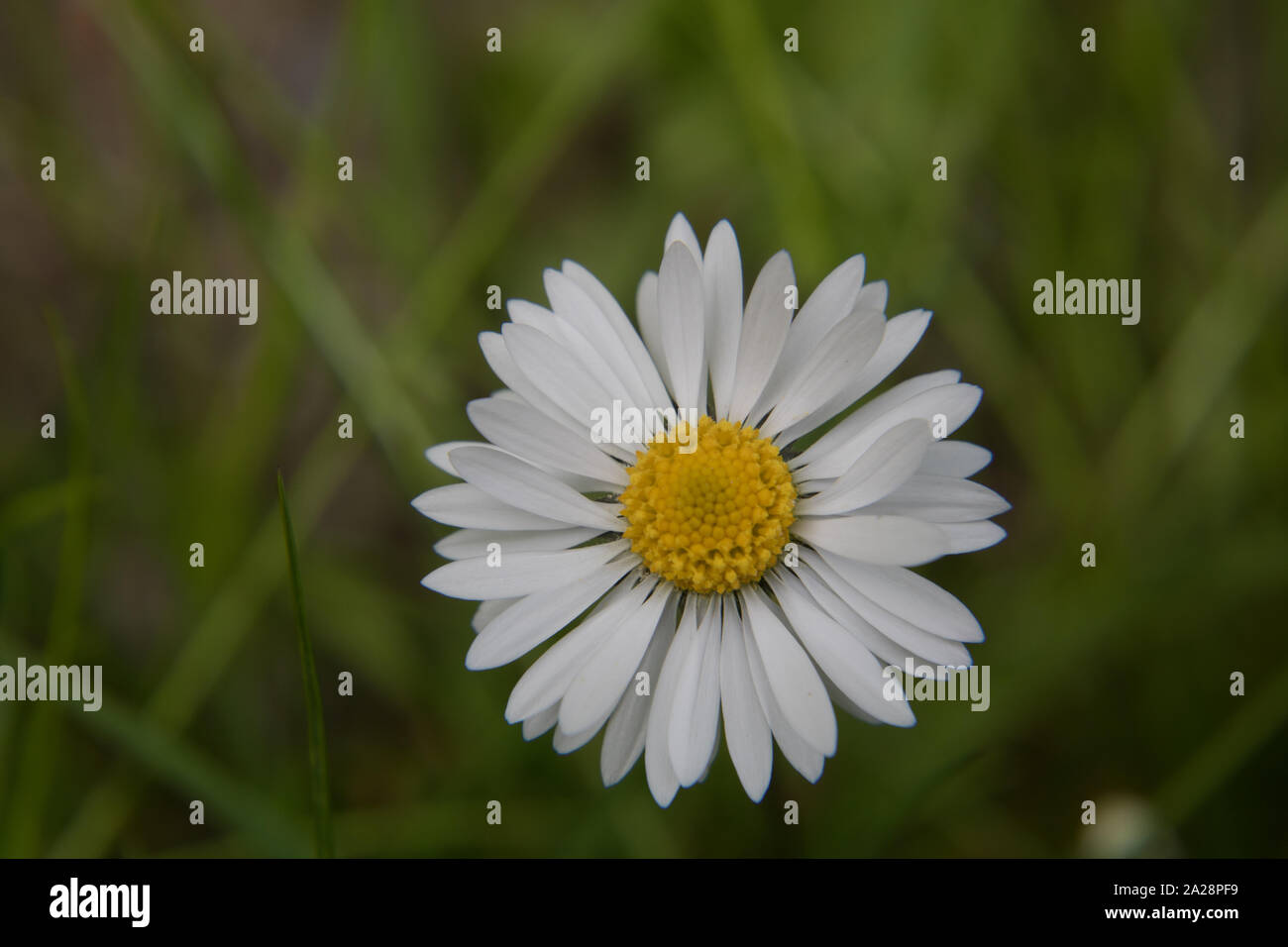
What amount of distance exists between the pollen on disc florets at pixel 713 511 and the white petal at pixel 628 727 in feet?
0.65

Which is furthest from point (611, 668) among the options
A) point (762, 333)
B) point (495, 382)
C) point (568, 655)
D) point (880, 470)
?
point (495, 382)

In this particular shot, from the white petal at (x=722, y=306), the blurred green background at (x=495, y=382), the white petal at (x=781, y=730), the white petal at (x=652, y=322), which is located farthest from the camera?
the blurred green background at (x=495, y=382)

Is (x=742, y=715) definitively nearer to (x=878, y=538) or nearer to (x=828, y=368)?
(x=878, y=538)

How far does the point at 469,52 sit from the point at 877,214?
2.37m

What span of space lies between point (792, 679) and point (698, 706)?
22 centimetres

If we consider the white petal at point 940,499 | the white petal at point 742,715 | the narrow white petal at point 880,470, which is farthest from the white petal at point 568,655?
the white petal at point 940,499

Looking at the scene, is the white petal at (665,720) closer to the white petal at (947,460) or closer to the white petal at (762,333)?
the white petal at (762,333)

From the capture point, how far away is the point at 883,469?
207cm

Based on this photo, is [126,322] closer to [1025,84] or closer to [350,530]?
[350,530]

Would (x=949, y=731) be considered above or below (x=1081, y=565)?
below

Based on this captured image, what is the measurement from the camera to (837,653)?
2184 millimetres

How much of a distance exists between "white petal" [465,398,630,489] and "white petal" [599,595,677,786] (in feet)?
1.41

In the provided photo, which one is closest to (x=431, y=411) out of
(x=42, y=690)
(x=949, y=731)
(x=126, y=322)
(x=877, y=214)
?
(x=126, y=322)

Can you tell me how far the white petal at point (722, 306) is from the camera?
2320 mm
